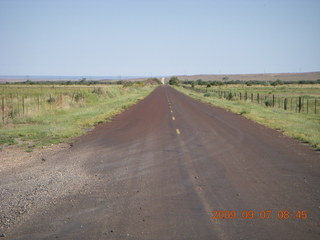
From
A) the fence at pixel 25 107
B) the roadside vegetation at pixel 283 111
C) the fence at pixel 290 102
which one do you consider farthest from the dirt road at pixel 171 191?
the fence at pixel 290 102

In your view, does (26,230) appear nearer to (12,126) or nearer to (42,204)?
(42,204)

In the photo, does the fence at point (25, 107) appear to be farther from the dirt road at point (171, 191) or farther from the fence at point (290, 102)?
the fence at point (290, 102)

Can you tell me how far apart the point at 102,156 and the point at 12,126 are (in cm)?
1005

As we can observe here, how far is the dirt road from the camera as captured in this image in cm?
523

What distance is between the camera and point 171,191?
→ 7102 mm

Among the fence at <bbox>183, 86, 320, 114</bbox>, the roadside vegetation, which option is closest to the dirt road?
the roadside vegetation
